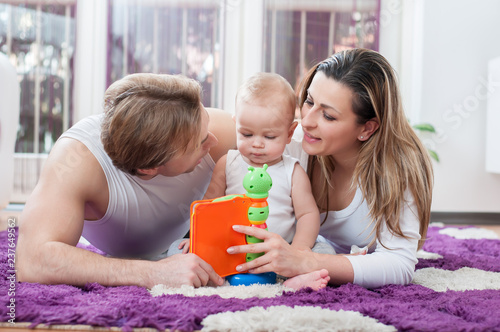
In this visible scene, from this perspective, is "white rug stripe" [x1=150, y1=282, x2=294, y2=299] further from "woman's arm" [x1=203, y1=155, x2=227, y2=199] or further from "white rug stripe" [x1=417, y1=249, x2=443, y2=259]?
"white rug stripe" [x1=417, y1=249, x2=443, y2=259]

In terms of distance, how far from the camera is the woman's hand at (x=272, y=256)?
1262 mm

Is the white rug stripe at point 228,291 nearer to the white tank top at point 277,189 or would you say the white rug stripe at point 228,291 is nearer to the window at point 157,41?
the white tank top at point 277,189

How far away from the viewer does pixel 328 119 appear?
1.50 m

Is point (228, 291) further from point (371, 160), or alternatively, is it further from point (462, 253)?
point (462, 253)

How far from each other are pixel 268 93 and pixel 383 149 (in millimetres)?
389

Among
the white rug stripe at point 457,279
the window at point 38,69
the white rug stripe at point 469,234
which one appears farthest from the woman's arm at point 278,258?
the window at point 38,69

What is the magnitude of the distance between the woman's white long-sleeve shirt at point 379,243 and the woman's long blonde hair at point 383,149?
27mm

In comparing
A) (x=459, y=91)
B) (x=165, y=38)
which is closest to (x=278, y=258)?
(x=459, y=91)

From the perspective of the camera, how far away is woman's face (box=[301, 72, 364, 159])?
58.3 inches

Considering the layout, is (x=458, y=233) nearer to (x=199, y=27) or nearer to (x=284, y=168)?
(x=284, y=168)

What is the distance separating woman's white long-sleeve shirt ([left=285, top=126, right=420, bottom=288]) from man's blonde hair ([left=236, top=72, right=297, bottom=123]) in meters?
0.36

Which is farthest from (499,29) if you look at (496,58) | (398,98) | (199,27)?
(398,98)

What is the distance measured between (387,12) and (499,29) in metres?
0.80

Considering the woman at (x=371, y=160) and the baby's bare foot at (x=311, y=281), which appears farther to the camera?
the woman at (x=371, y=160)
